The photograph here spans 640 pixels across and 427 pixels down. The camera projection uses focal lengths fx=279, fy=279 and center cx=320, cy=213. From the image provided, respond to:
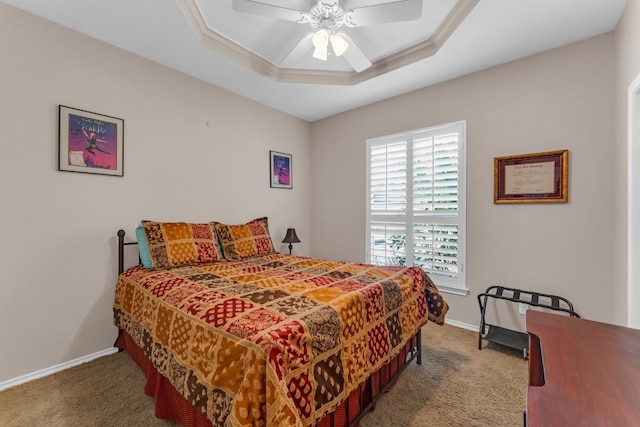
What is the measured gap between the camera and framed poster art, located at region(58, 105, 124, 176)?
2.17 m

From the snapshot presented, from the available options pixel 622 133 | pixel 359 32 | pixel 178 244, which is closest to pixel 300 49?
pixel 359 32

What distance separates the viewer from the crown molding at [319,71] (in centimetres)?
211

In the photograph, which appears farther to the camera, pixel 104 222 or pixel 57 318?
pixel 104 222

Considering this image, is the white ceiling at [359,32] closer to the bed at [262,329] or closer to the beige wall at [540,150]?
the beige wall at [540,150]

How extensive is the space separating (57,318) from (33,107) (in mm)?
1592

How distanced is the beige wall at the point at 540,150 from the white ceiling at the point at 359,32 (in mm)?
186

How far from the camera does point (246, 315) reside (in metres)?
1.31

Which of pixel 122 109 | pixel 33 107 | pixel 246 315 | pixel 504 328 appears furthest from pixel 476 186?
pixel 33 107

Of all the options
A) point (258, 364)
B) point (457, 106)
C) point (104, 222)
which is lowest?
point (258, 364)

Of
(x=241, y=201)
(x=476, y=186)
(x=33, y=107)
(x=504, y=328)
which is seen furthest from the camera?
(x=241, y=201)

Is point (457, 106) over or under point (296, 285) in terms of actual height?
over

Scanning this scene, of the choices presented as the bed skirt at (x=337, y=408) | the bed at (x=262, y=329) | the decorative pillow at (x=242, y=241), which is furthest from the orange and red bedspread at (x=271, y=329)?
the decorative pillow at (x=242, y=241)

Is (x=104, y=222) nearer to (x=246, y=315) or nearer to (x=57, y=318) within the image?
(x=57, y=318)

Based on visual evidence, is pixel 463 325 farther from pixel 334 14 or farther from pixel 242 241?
pixel 334 14
